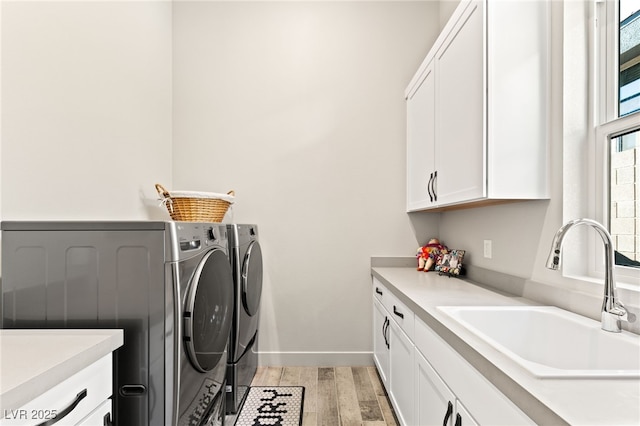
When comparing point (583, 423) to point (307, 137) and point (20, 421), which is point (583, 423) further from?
point (307, 137)

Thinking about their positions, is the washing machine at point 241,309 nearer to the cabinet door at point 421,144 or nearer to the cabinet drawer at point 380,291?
the cabinet drawer at point 380,291

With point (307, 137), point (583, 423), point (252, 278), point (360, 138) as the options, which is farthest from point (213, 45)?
point (583, 423)

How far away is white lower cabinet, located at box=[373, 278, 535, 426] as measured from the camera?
972 millimetres

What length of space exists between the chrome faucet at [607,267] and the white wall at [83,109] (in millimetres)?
2015

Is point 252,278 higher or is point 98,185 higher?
point 98,185

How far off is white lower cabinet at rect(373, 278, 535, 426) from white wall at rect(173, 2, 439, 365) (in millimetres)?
571

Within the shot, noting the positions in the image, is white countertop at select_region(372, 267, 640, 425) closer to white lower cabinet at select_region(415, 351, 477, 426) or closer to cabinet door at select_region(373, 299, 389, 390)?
white lower cabinet at select_region(415, 351, 477, 426)

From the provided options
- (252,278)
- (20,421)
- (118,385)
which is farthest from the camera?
(252,278)

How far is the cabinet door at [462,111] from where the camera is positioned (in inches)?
67.1

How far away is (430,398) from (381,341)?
1175 mm

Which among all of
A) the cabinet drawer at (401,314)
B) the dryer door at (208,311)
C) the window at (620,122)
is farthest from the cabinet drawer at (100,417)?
the window at (620,122)

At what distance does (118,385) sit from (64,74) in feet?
4.97

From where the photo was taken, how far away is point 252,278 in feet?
8.11

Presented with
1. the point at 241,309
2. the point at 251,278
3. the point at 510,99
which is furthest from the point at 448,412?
the point at 251,278
